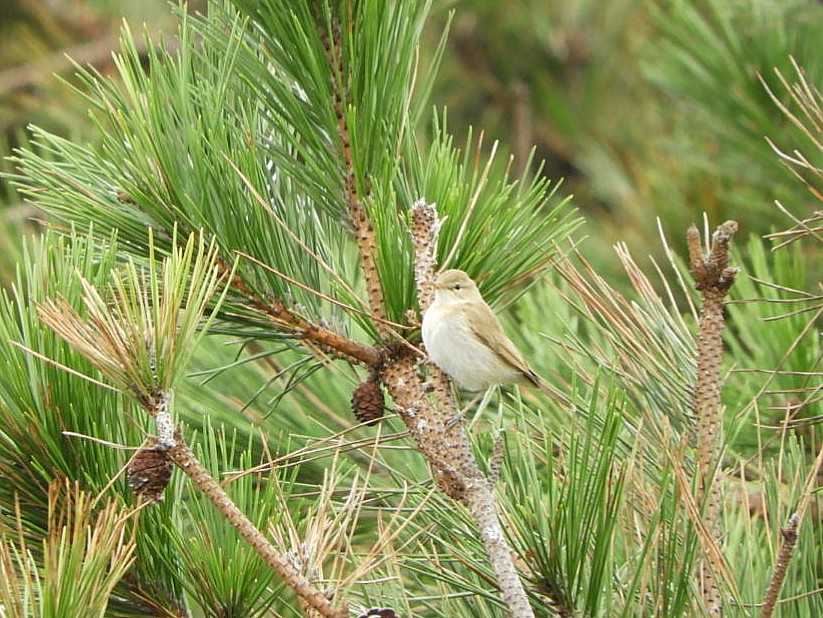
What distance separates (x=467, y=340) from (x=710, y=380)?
1.27 ft

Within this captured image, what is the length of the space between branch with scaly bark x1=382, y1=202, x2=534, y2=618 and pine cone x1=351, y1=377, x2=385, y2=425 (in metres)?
0.02

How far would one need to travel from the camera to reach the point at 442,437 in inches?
63.6

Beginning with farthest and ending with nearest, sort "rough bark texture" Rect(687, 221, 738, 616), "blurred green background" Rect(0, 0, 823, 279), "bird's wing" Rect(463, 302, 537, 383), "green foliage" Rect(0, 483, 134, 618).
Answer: "blurred green background" Rect(0, 0, 823, 279) < "bird's wing" Rect(463, 302, 537, 383) < "rough bark texture" Rect(687, 221, 738, 616) < "green foliage" Rect(0, 483, 134, 618)

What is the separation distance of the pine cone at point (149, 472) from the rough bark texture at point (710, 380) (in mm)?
691

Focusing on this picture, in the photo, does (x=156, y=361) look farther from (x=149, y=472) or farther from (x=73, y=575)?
(x=73, y=575)

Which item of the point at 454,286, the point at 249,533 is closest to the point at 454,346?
the point at 454,286

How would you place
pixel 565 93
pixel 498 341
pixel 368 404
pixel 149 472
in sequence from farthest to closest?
pixel 565 93 < pixel 498 341 < pixel 368 404 < pixel 149 472

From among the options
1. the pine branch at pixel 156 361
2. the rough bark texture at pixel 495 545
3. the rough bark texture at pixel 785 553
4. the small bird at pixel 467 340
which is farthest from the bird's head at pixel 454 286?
the rough bark texture at pixel 785 553

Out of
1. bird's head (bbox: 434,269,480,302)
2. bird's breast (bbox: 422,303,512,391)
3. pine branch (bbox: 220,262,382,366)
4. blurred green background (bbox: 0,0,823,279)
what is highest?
blurred green background (bbox: 0,0,823,279)

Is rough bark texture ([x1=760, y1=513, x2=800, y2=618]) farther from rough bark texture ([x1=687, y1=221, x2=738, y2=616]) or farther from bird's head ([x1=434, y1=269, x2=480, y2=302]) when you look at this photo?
bird's head ([x1=434, y1=269, x2=480, y2=302])

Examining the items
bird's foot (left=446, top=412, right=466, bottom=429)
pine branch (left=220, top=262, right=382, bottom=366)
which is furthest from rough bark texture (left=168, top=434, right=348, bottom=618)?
pine branch (left=220, top=262, right=382, bottom=366)

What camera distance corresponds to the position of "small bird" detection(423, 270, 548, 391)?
1.70 meters

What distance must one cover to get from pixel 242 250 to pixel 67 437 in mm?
378

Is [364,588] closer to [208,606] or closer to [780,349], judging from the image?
[208,606]
